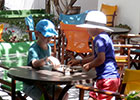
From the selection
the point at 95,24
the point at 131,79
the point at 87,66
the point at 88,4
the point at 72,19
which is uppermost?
the point at 88,4

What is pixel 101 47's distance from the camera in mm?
3631

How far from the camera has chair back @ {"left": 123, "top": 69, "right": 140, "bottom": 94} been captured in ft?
11.6

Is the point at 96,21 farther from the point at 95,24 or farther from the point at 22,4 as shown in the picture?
the point at 22,4

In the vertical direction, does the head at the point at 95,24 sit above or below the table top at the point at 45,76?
above

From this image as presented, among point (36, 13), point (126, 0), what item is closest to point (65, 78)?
point (126, 0)

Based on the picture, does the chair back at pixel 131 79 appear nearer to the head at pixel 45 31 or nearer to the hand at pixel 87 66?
the hand at pixel 87 66

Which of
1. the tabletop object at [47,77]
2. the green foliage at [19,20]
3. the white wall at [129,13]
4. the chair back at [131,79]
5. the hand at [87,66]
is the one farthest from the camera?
the green foliage at [19,20]

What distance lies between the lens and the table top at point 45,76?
126 inches

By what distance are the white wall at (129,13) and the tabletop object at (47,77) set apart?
25.0 ft

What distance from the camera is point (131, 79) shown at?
11.7 ft

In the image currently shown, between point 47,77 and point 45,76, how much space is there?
2.0 inches

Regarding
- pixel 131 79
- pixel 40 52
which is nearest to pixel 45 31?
pixel 40 52

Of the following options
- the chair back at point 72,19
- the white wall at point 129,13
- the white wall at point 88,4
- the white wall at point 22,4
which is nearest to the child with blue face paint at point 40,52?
the chair back at point 72,19

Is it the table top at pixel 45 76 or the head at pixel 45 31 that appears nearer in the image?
the table top at pixel 45 76
